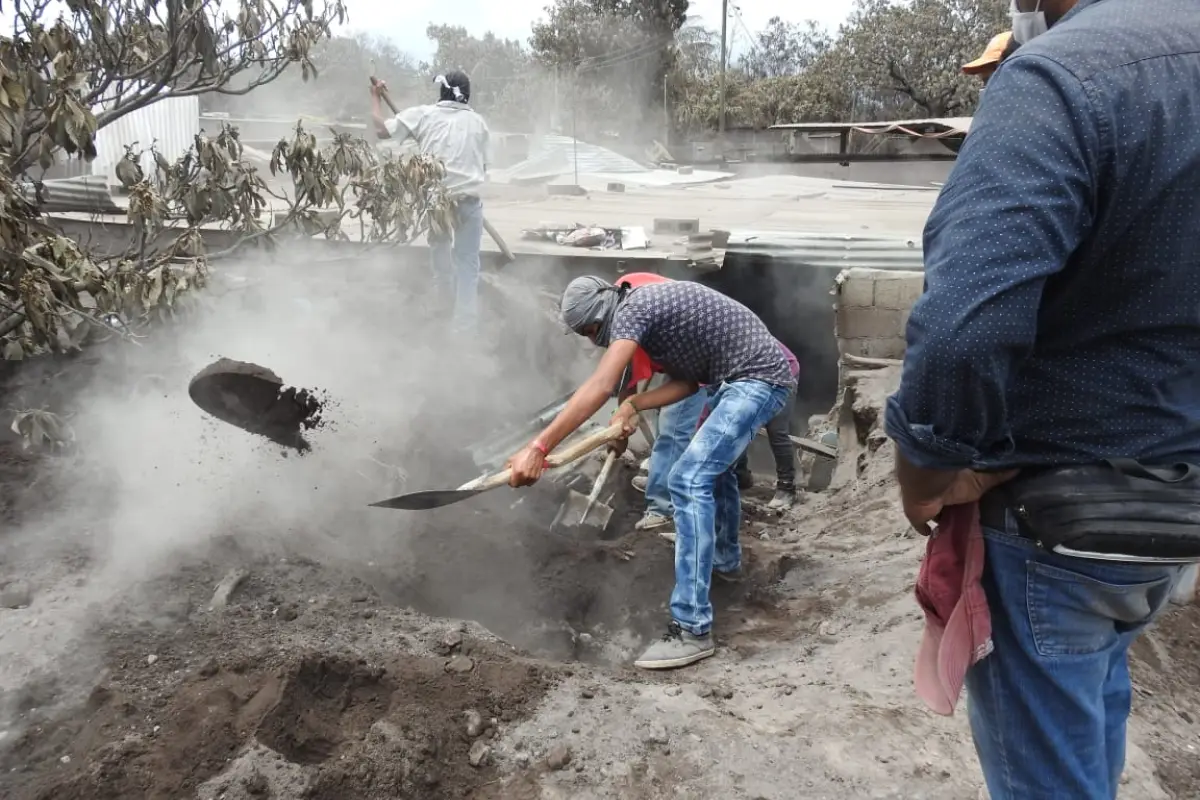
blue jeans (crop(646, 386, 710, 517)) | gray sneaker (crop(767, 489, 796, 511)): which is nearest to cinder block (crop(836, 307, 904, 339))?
gray sneaker (crop(767, 489, 796, 511))

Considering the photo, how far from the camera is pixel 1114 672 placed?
1562mm

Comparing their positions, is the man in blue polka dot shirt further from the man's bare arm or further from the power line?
the power line

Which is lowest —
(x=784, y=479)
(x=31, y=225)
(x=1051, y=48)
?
(x=784, y=479)

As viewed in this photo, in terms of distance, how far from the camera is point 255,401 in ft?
12.7

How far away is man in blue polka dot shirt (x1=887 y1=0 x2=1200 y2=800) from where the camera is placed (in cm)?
115

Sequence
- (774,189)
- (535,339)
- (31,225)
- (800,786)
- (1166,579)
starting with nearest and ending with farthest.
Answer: (1166,579) → (800,786) → (31,225) → (535,339) → (774,189)

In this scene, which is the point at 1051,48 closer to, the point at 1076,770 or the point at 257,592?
the point at 1076,770

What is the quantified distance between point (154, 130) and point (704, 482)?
15276 millimetres

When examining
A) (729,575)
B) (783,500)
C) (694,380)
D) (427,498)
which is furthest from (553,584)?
(783,500)

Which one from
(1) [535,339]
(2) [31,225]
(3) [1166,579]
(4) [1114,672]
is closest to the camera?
(3) [1166,579]

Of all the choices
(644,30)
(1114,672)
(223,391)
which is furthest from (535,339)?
(644,30)

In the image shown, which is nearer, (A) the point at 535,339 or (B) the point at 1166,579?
(B) the point at 1166,579

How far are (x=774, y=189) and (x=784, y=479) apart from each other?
11.7 meters

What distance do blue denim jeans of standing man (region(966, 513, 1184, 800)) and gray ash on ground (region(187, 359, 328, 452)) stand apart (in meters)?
3.16
